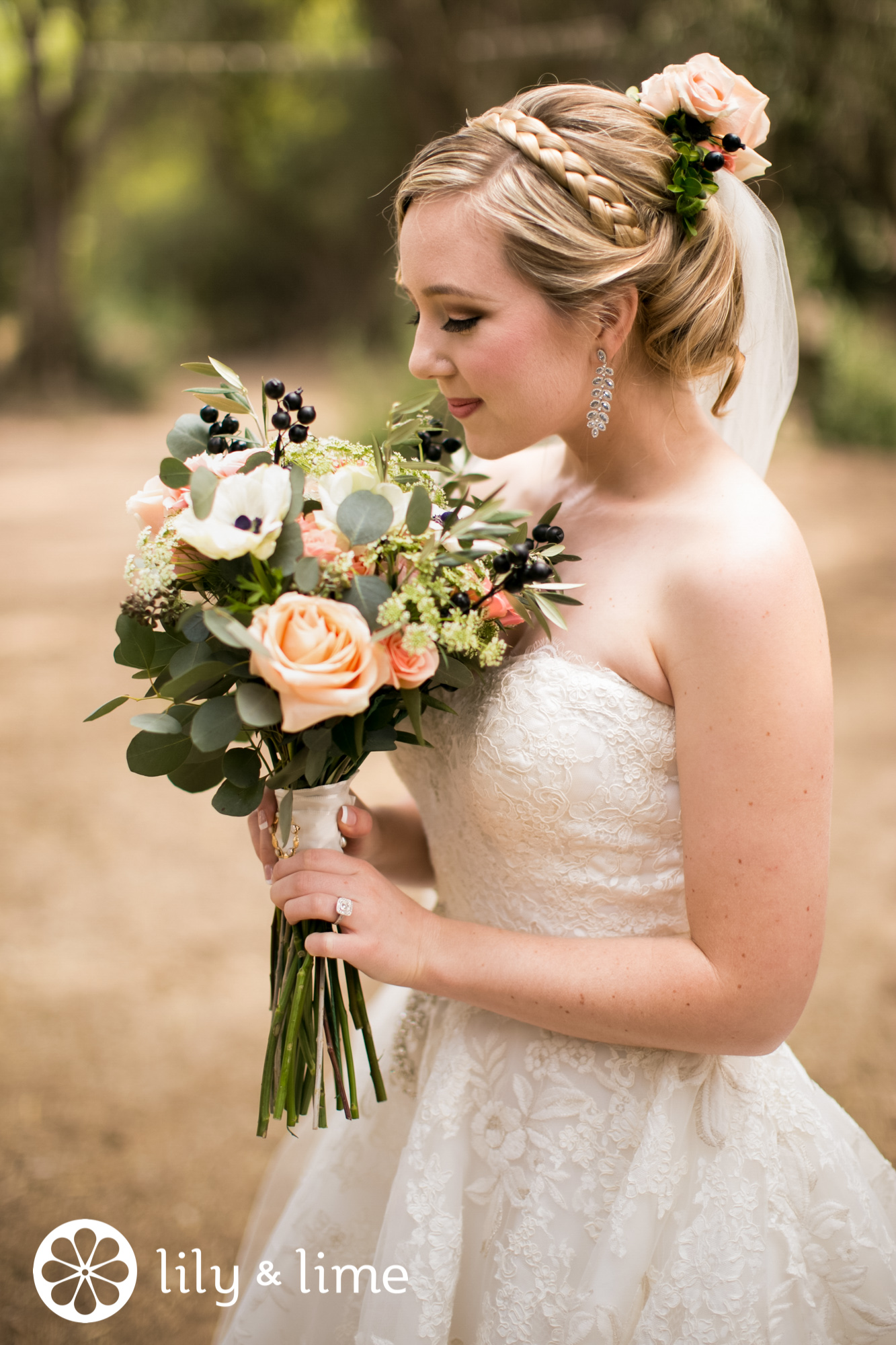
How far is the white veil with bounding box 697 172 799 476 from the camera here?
1.75 metres

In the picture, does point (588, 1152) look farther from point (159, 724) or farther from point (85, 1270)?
point (85, 1270)

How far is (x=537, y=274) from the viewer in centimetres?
149

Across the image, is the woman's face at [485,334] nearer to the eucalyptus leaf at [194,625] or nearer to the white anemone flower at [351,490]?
the white anemone flower at [351,490]

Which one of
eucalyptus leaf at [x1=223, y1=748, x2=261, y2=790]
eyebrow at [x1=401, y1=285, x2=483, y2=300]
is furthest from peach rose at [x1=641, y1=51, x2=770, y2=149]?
eucalyptus leaf at [x1=223, y1=748, x2=261, y2=790]

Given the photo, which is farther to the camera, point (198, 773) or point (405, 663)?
point (198, 773)

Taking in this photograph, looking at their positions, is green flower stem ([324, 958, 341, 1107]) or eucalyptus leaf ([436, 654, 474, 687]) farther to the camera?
green flower stem ([324, 958, 341, 1107])

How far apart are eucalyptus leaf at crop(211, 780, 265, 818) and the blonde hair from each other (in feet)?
2.69

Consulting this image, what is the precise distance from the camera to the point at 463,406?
162cm

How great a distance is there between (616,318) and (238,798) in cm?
90

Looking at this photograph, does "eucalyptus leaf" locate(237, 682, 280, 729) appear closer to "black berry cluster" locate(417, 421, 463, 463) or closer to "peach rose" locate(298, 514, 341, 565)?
"peach rose" locate(298, 514, 341, 565)

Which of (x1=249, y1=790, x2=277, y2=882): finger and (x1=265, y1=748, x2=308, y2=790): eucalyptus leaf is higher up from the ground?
(x1=265, y1=748, x2=308, y2=790): eucalyptus leaf

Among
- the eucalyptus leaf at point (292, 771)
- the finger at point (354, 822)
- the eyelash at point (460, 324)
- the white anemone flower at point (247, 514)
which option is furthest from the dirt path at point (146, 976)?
the eyelash at point (460, 324)

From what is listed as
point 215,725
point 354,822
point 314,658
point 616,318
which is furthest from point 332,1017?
point 616,318

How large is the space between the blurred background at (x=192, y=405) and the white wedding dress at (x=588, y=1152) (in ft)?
4.47
